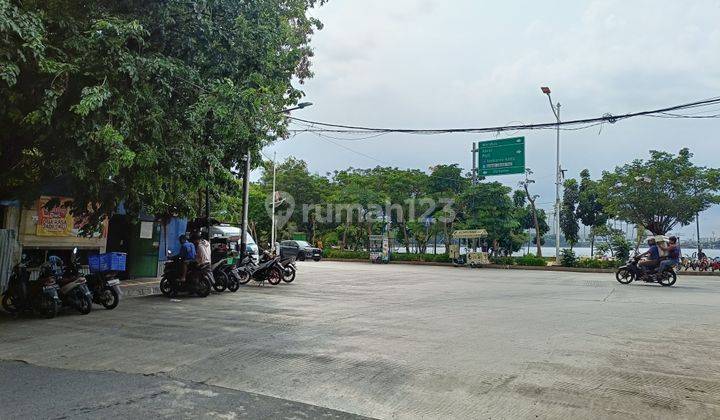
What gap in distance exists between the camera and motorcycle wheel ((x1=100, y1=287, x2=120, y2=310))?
32.3 feet

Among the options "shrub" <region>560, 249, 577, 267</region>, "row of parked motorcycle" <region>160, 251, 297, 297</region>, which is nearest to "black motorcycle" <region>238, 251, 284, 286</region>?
"row of parked motorcycle" <region>160, 251, 297, 297</region>

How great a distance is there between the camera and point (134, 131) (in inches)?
289

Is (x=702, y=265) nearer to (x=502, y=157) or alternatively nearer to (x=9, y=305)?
(x=502, y=157)

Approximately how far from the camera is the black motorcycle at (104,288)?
32.2 feet

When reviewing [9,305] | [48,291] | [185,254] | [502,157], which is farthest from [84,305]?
[502,157]

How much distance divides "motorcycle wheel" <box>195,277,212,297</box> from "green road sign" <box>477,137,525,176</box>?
55.2ft

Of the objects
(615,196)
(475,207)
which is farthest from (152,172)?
(615,196)

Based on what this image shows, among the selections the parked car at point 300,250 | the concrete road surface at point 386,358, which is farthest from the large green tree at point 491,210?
the concrete road surface at point 386,358

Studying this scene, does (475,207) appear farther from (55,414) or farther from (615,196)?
(55,414)

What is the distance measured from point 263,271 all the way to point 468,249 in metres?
18.5

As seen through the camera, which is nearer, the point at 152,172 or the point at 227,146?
the point at 152,172

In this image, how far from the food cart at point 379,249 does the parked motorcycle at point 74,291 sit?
80.7 ft

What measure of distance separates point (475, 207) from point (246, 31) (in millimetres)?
25673

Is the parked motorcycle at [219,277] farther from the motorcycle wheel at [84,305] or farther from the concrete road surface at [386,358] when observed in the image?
the motorcycle wheel at [84,305]
